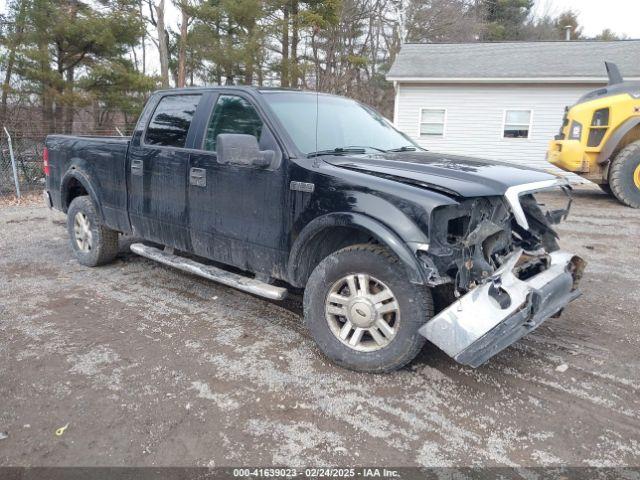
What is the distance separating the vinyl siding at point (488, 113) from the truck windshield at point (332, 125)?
40.1ft

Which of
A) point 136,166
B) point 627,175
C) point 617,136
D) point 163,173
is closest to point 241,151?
point 163,173

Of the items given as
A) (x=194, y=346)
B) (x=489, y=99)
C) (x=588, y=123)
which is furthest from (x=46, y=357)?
(x=489, y=99)

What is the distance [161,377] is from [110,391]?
0.33 m

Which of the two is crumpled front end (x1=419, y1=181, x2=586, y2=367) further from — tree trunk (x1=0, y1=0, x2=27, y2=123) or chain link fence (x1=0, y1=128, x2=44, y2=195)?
tree trunk (x1=0, y1=0, x2=27, y2=123)

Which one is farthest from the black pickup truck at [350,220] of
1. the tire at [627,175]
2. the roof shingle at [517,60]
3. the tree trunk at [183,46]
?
the tree trunk at [183,46]

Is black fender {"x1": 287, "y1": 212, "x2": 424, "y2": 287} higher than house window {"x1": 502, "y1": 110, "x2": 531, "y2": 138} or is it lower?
lower

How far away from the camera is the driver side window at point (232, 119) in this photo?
4059 millimetres

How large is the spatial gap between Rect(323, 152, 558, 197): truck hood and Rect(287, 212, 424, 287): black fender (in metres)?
0.35

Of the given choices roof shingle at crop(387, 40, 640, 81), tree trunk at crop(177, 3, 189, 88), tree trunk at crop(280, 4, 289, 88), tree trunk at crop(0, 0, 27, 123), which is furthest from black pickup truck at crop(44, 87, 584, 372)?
tree trunk at crop(177, 3, 189, 88)

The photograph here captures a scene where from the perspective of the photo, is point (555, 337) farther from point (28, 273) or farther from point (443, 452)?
point (28, 273)

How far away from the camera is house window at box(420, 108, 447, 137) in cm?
1662

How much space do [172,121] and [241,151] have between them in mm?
1538

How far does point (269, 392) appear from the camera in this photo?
320cm

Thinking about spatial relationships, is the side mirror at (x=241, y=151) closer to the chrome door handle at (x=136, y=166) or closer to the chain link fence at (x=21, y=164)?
the chrome door handle at (x=136, y=166)
